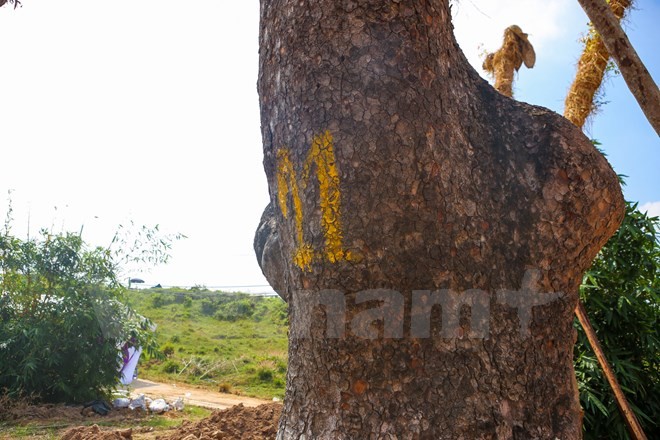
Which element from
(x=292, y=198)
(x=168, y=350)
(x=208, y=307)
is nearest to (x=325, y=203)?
(x=292, y=198)

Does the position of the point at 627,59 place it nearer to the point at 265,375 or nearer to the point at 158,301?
the point at 265,375

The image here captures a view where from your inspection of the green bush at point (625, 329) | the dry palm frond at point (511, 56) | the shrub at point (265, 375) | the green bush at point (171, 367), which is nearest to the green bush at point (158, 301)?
the green bush at point (171, 367)

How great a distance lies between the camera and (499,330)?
62.4 inches

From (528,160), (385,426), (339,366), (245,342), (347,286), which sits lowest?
(245,342)

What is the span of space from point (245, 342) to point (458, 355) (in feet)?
40.3

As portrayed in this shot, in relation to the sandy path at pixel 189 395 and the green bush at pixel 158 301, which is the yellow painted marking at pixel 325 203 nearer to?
the sandy path at pixel 189 395

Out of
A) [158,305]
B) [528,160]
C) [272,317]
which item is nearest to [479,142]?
[528,160]

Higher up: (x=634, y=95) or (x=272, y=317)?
(x=634, y=95)

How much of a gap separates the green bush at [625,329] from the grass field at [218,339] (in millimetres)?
4850

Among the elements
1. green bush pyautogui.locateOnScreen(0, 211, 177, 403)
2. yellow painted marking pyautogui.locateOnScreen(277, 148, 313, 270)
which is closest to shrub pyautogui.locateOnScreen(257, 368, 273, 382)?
green bush pyautogui.locateOnScreen(0, 211, 177, 403)

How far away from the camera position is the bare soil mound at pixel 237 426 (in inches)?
122

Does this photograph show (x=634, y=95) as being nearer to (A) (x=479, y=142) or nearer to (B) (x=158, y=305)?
(A) (x=479, y=142)

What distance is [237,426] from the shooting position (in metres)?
3.40

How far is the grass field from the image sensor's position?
9.85m
